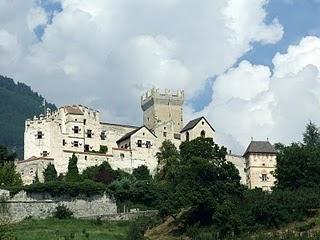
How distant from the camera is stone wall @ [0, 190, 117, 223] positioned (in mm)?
70938

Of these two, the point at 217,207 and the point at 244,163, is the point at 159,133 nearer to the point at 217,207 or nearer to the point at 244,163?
the point at 244,163

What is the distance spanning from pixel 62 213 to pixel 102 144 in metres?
24.2

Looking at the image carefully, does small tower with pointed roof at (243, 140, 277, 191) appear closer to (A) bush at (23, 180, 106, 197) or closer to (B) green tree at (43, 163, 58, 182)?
(B) green tree at (43, 163, 58, 182)

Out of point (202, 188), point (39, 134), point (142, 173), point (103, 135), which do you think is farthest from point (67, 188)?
point (103, 135)

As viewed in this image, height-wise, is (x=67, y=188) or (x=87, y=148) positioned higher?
(x=87, y=148)

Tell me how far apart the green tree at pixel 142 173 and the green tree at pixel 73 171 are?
22.9 ft

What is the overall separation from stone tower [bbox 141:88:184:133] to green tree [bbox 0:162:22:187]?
30.1 metres

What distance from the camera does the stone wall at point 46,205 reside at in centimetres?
7094

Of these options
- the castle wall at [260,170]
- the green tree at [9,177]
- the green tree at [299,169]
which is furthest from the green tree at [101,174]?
the castle wall at [260,170]

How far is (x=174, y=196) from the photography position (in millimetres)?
60969

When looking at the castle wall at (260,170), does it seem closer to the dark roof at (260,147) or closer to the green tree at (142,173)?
the dark roof at (260,147)

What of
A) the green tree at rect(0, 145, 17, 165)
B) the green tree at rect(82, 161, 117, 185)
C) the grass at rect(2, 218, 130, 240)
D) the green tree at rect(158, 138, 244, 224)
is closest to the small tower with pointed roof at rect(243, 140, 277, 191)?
the green tree at rect(82, 161, 117, 185)

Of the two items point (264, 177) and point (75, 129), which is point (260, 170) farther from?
point (75, 129)

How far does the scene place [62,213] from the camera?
234 feet
